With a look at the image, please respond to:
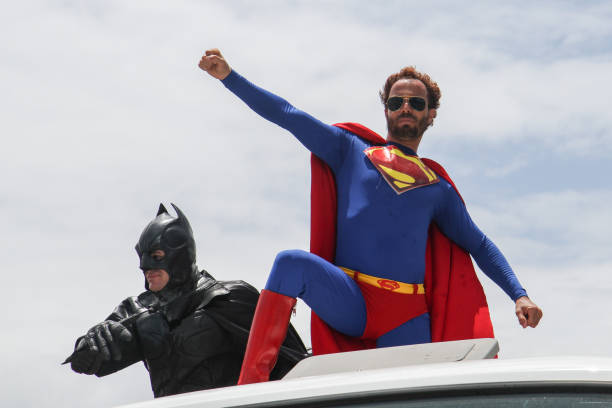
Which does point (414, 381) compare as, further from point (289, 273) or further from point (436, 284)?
point (436, 284)

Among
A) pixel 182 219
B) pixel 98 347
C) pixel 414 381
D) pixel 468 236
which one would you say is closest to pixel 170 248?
pixel 182 219

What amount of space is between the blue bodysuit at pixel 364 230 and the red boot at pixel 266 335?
0.25ft

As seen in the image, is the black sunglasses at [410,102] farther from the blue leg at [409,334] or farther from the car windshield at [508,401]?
the car windshield at [508,401]

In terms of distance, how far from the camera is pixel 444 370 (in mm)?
1743

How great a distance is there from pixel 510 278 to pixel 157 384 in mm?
1974

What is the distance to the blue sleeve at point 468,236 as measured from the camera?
4.58 meters

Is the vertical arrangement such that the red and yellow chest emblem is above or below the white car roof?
above

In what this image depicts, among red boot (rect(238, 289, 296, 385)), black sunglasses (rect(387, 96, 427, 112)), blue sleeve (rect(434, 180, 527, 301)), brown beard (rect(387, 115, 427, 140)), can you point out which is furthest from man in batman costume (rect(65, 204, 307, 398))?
black sunglasses (rect(387, 96, 427, 112))

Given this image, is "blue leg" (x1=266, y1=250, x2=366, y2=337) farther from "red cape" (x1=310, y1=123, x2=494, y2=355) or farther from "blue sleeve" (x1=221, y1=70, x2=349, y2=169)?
"blue sleeve" (x1=221, y1=70, x2=349, y2=169)

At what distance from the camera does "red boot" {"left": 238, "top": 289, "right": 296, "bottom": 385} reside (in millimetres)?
3796

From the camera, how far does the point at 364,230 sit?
4281 mm

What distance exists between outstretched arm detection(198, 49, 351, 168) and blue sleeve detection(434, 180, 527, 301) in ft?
2.02

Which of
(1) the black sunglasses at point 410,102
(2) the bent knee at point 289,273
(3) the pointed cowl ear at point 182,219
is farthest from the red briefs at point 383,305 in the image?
(3) the pointed cowl ear at point 182,219

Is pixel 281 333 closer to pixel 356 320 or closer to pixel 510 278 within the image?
pixel 356 320
